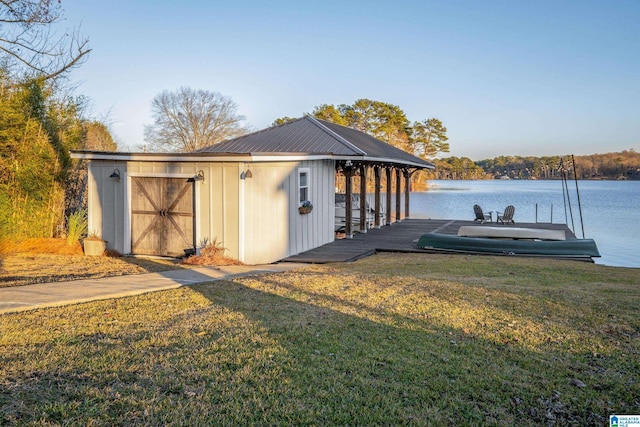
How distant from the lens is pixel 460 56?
2398 centimetres

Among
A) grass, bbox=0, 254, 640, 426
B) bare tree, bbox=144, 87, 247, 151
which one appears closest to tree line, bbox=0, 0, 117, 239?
grass, bbox=0, 254, 640, 426

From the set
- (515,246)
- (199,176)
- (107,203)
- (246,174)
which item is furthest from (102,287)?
(515,246)

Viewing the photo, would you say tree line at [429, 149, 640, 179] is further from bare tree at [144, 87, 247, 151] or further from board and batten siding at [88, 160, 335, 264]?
board and batten siding at [88, 160, 335, 264]

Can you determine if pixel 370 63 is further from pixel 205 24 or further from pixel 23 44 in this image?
pixel 23 44

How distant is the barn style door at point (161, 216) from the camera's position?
10500 mm

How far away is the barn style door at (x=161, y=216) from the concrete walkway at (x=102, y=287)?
1.67 metres

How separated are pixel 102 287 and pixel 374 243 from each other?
27.9 feet

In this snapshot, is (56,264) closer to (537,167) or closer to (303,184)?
(303,184)

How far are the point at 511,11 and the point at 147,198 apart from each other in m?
16.1

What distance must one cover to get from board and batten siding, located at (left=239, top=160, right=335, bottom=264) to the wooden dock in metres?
0.39

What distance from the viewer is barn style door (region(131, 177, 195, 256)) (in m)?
10.5

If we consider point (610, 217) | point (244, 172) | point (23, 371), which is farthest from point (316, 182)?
point (610, 217)

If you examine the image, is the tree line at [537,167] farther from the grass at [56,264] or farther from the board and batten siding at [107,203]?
the grass at [56,264]

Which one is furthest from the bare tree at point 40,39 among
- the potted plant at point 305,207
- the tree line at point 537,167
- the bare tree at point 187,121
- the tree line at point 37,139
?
the tree line at point 537,167
